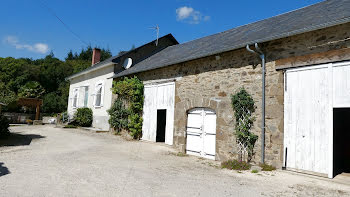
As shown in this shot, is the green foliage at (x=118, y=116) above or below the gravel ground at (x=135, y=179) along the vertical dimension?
above

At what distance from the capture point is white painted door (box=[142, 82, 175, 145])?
9.66 m

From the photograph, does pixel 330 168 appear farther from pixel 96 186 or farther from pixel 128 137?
pixel 128 137

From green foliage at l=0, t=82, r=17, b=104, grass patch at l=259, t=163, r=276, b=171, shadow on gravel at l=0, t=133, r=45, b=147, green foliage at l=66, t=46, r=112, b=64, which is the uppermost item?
green foliage at l=66, t=46, r=112, b=64

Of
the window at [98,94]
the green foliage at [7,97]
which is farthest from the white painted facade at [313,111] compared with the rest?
the green foliage at [7,97]

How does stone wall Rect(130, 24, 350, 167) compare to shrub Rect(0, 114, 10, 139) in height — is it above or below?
above

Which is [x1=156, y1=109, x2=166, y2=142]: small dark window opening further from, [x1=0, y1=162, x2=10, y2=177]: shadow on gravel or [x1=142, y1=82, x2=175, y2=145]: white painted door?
[x1=0, y1=162, x2=10, y2=177]: shadow on gravel

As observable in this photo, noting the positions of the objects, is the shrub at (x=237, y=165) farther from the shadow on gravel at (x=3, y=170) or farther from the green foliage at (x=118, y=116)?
the green foliage at (x=118, y=116)

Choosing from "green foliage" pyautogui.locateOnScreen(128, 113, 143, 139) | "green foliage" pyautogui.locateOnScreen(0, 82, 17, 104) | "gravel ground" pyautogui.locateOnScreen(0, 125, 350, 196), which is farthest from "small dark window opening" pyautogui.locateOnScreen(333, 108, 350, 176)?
"green foliage" pyautogui.locateOnScreen(0, 82, 17, 104)

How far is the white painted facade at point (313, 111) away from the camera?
17.1 feet

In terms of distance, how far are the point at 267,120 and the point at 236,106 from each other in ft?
3.18

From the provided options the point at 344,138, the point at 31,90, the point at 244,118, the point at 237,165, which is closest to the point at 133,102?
the point at 244,118

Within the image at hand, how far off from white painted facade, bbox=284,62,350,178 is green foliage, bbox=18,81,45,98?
93.4 feet

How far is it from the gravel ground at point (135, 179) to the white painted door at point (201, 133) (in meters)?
0.93

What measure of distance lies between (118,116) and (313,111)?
940 centimetres
